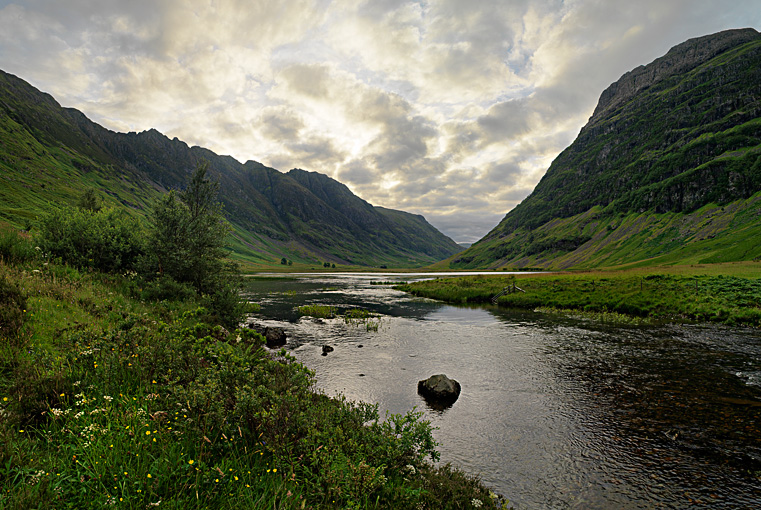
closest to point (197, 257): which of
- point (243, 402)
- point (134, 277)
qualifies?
point (134, 277)

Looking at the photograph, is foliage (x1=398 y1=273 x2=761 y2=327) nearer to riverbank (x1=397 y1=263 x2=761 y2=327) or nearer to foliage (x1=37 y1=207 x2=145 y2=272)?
riverbank (x1=397 y1=263 x2=761 y2=327)

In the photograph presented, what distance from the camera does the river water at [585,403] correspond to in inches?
414

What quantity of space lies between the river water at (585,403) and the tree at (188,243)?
9.31 m

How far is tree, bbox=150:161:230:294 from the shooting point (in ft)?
77.4

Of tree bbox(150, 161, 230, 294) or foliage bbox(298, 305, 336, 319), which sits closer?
tree bbox(150, 161, 230, 294)

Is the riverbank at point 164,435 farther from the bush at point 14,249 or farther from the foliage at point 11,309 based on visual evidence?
the bush at point 14,249

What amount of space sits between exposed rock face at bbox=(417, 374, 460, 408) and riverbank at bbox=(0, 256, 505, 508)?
5.56 m

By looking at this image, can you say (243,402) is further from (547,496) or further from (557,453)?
(557,453)

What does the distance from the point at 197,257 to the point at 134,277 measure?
4249 mm

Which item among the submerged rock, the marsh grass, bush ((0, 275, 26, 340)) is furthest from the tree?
the marsh grass

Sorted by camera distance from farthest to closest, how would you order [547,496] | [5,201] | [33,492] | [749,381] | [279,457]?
1. [5,201]
2. [749,381]
3. [547,496]
4. [279,457]
5. [33,492]

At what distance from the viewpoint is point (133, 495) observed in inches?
189

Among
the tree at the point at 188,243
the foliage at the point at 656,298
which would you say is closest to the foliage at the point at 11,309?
the tree at the point at 188,243

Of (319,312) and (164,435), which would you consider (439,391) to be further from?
(319,312)
